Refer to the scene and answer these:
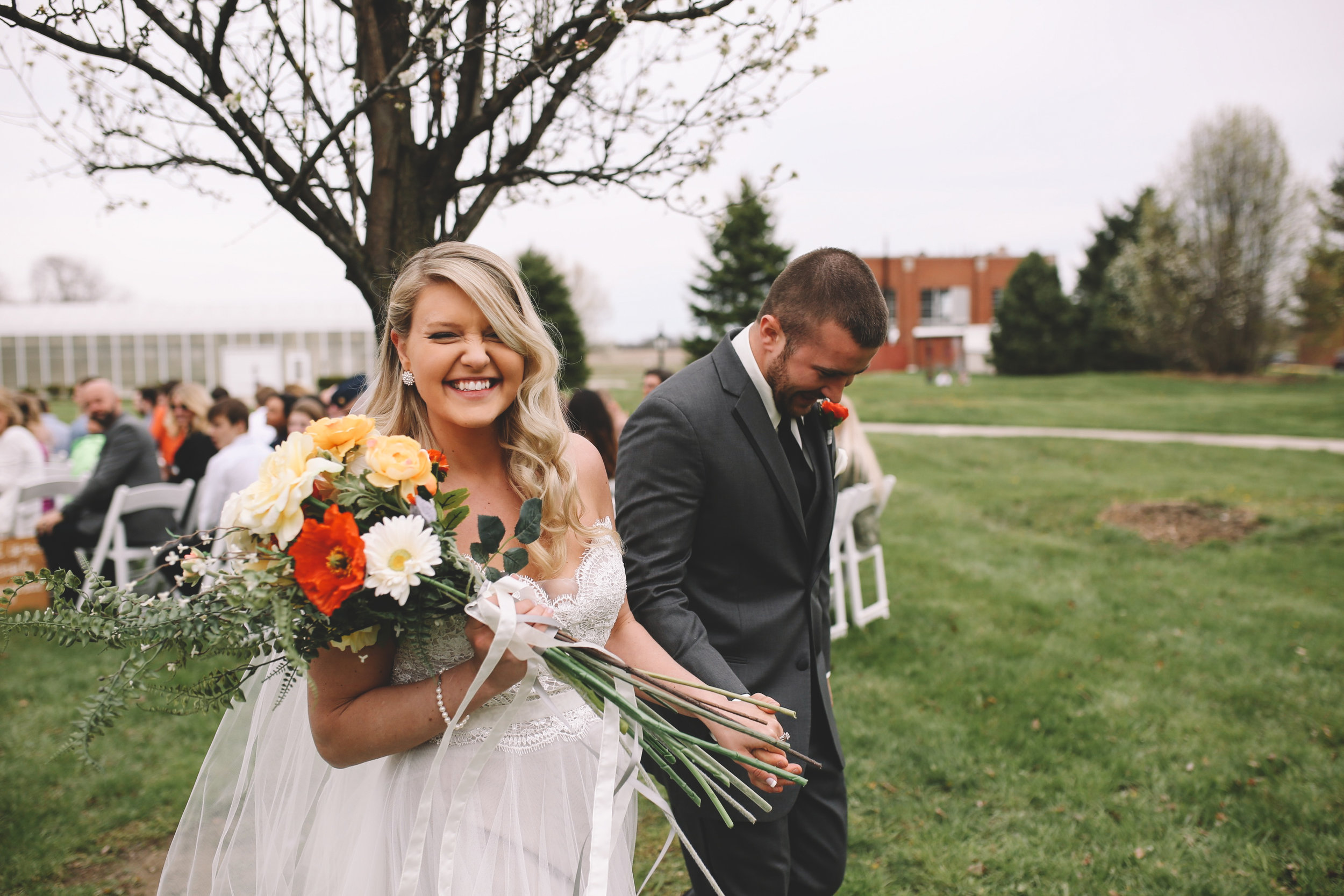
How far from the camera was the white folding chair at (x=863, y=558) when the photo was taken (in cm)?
643

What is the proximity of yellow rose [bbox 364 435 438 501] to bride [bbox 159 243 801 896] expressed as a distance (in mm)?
340

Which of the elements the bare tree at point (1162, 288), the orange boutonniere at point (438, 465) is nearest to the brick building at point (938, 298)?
the bare tree at point (1162, 288)

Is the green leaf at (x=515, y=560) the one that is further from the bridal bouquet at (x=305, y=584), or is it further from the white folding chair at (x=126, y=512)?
the white folding chair at (x=126, y=512)

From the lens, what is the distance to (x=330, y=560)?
4.85 ft

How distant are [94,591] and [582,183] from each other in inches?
101

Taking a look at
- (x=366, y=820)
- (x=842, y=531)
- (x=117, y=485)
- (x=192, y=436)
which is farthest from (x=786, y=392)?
(x=192, y=436)

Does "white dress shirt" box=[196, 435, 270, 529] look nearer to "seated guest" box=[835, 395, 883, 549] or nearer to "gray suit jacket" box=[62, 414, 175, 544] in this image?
"gray suit jacket" box=[62, 414, 175, 544]

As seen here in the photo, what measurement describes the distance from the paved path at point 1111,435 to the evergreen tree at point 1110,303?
709 inches

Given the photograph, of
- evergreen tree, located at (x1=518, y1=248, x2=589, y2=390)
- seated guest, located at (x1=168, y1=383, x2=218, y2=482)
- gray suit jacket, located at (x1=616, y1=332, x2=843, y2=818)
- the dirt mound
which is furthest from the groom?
evergreen tree, located at (x1=518, y1=248, x2=589, y2=390)

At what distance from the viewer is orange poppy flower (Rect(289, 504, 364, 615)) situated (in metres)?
1.47

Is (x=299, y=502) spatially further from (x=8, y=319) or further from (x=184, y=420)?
(x=8, y=319)

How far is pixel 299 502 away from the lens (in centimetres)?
157

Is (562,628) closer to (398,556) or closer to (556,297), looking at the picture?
(398,556)

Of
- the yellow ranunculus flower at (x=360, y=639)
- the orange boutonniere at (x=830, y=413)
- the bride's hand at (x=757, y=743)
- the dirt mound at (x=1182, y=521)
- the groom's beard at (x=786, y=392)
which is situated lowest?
the dirt mound at (x=1182, y=521)
